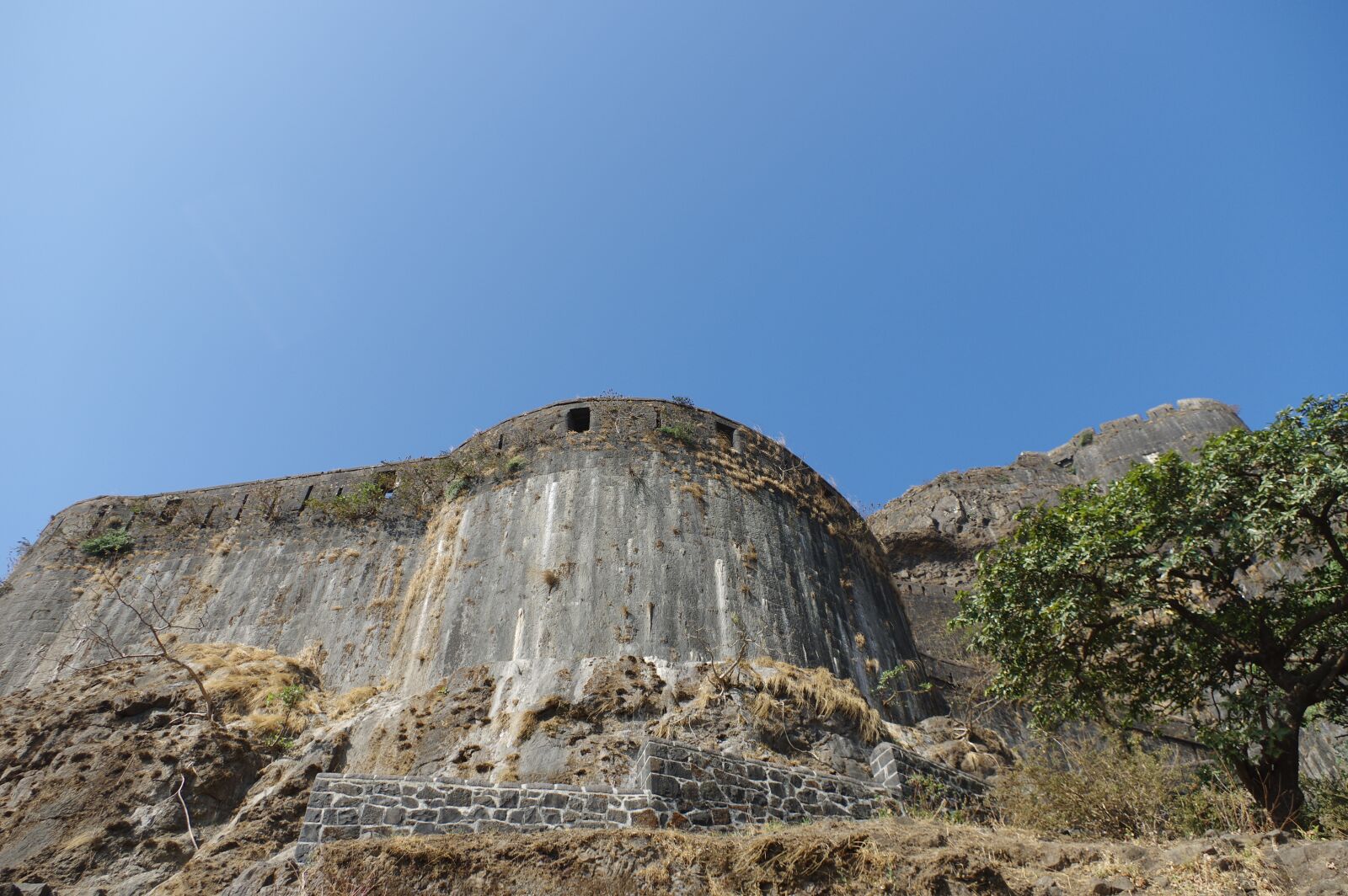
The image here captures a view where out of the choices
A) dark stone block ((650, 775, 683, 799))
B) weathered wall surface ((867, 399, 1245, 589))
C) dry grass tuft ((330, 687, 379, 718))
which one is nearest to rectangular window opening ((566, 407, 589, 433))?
dry grass tuft ((330, 687, 379, 718))

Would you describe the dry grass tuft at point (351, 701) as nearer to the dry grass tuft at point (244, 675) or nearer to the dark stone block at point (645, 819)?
the dry grass tuft at point (244, 675)

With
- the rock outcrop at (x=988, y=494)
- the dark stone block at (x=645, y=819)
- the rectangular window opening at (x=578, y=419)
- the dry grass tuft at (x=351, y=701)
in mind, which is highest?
the rock outcrop at (x=988, y=494)

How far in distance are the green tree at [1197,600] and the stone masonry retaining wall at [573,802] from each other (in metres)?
3.34

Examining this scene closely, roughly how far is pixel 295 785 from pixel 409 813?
4198 mm

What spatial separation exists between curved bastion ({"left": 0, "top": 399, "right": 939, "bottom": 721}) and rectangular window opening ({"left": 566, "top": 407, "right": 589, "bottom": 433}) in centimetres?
5

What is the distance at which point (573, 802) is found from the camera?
852 cm

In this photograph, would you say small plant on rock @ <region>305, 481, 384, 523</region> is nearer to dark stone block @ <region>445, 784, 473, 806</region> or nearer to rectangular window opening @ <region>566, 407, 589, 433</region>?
rectangular window opening @ <region>566, 407, 589, 433</region>

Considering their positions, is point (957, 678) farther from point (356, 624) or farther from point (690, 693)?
point (356, 624)

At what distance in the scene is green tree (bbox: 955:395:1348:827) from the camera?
8.88 metres

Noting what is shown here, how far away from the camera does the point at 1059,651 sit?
10.5 metres

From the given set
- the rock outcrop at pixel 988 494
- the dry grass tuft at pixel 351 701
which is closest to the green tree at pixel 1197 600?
the dry grass tuft at pixel 351 701

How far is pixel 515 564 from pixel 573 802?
22.8 feet

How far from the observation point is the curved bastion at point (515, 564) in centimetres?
1415

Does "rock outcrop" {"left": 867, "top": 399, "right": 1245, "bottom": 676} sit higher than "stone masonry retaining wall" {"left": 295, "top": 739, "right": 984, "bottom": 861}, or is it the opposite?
"rock outcrop" {"left": 867, "top": 399, "right": 1245, "bottom": 676}
